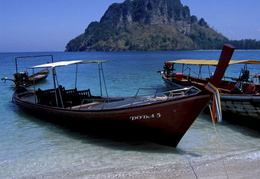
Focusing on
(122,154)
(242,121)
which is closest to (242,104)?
(242,121)

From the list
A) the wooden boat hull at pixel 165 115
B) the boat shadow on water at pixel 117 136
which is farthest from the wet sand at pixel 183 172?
the wooden boat hull at pixel 165 115

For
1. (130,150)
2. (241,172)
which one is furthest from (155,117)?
(241,172)

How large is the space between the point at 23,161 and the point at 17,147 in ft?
5.24

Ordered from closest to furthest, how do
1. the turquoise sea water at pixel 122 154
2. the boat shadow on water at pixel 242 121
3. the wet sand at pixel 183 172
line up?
1. the wet sand at pixel 183 172
2. the turquoise sea water at pixel 122 154
3. the boat shadow on water at pixel 242 121

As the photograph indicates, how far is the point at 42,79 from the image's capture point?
3378 centimetres

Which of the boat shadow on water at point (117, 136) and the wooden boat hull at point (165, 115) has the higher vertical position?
the wooden boat hull at point (165, 115)

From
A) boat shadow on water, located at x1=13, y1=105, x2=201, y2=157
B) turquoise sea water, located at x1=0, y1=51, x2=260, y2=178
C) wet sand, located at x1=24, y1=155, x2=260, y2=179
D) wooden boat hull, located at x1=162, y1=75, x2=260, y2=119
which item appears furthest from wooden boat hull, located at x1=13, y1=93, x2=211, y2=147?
wooden boat hull, located at x1=162, y1=75, x2=260, y2=119

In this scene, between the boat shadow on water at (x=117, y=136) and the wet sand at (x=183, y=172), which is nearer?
the wet sand at (x=183, y=172)

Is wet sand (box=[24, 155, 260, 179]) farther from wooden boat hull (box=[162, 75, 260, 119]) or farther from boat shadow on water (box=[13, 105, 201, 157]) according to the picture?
wooden boat hull (box=[162, 75, 260, 119])

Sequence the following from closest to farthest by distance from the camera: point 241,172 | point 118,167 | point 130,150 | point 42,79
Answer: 1. point 241,172
2. point 118,167
3. point 130,150
4. point 42,79

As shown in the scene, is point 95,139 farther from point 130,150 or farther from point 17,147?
point 17,147

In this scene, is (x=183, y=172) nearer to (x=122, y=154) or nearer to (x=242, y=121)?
(x=122, y=154)

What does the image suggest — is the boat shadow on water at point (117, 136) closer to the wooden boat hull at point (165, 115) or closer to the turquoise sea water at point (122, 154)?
the turquoise sea water at point (122, 154)

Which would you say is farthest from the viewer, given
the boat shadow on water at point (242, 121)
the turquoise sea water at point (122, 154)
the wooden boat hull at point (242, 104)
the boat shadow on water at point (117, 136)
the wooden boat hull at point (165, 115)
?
the boat shadow on water at point (242, 121)
